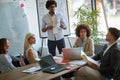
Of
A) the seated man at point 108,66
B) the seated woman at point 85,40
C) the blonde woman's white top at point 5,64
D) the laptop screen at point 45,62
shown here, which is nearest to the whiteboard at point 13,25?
the blonde woman's white top at point 5,64

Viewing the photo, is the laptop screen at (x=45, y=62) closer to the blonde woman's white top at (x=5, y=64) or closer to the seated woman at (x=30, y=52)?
the seated woman at (x=30, y=52)

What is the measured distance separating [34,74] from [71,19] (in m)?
3.44

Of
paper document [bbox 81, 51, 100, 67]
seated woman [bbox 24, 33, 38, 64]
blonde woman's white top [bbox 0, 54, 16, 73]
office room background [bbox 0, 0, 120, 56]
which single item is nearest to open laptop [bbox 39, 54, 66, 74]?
paper document [bbox 81, 51, 100, 67]

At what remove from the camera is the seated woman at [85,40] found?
3.61 meters

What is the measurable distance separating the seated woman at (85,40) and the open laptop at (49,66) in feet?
2.78

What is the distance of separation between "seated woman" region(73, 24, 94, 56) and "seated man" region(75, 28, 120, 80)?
562 millimetres

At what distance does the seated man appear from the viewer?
281 centimetres

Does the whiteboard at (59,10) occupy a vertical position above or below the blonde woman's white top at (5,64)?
above

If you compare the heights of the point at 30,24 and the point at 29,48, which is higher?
the point at 30,24

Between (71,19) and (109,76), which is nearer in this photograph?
(109,76)

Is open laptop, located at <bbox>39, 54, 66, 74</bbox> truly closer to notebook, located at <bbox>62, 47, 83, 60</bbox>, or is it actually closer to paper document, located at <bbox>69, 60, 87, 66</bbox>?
paper document, located at <bbox>69, 60, 87, 66</bbox>

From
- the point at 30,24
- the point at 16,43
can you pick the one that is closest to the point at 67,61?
the point at 16,43

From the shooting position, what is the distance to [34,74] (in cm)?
268

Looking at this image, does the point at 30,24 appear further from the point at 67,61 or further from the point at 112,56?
the point at 112,56
